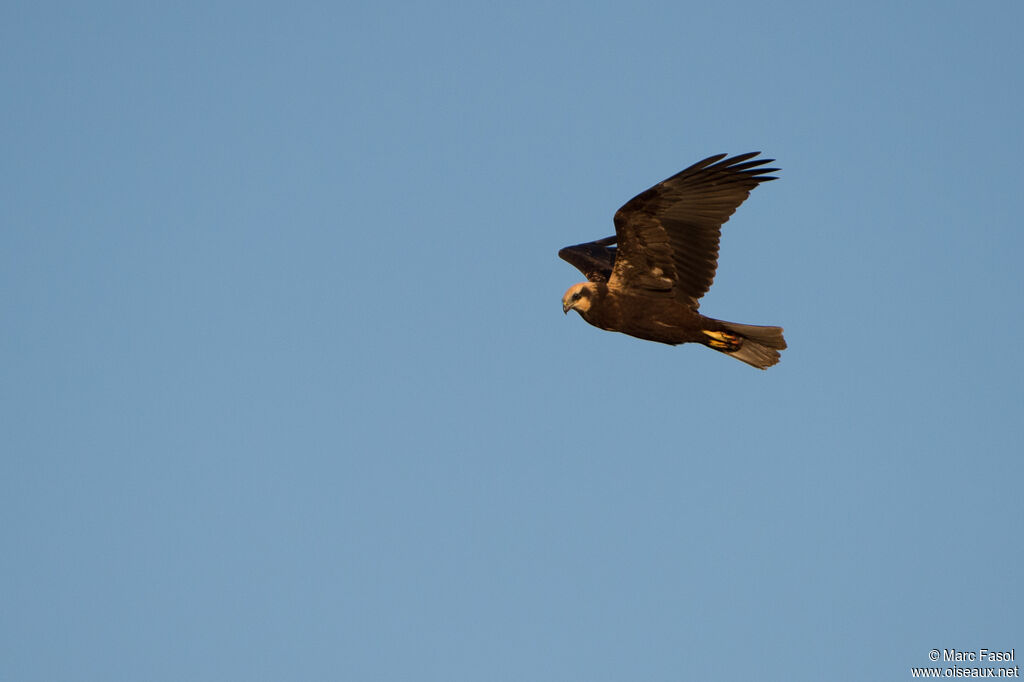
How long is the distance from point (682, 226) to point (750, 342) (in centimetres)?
156

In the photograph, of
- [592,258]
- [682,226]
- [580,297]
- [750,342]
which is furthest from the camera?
[592,258]

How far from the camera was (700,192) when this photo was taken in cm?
1200

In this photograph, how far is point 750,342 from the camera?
1291cm

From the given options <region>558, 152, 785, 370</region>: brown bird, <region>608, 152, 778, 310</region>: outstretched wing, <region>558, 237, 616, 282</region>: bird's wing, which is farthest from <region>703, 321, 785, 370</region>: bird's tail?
<region>558, 237, 616, 282</region>: bird's wing

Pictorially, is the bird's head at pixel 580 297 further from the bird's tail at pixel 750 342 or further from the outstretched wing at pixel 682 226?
the bird's tail at pixel 750 342

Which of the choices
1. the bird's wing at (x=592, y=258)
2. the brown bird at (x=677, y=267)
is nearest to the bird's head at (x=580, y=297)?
the brown bird at (x=677, y=267)

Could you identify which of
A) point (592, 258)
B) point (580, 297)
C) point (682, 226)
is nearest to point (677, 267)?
point (682, 226)

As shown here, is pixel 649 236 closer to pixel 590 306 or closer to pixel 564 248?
pixel 590 306

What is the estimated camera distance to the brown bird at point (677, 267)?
39.1 feet

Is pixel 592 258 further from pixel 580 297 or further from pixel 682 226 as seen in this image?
pixel 682 226

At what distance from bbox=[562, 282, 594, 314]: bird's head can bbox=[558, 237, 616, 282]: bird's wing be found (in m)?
1.06

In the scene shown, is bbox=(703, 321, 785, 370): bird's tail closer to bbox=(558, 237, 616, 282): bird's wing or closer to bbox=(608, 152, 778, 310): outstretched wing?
bbox=(608, 152, 778, 310): outstretched wing

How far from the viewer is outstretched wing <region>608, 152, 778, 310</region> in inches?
468

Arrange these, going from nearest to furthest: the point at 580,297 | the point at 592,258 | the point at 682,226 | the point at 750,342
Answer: the point at 682,226 → the point at 580,297 → the point at 750,342 → the point at 592,258
